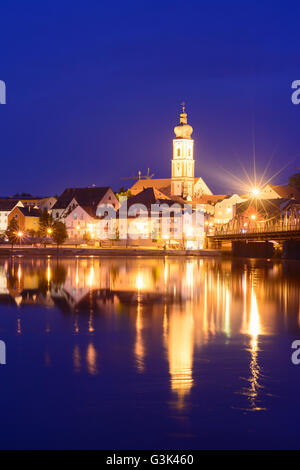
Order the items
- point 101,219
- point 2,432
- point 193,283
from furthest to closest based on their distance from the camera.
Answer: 1. point 101,219
2. point 193,283
3. point 2,432

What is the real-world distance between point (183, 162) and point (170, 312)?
144 metres

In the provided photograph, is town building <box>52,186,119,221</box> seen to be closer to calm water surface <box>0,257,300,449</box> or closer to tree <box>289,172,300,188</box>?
tree <box>289,172,300,188</box>

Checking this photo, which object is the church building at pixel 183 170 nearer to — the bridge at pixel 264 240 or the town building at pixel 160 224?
the town building at pixel 160 224

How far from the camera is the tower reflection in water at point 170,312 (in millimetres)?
15273

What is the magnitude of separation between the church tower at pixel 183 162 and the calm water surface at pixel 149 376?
5367 inches

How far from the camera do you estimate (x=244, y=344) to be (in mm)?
17859

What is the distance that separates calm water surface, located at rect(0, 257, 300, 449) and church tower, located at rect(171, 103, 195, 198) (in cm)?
13633

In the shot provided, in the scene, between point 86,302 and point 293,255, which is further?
point 293,255

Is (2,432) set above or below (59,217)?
below

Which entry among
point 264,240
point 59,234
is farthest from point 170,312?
point 59,234

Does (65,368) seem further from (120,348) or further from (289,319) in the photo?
(289,319)
